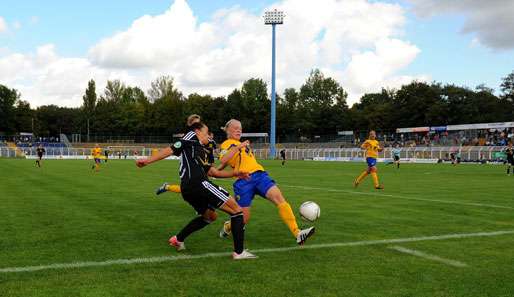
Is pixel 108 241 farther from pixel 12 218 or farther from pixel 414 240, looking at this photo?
pixel 414 240

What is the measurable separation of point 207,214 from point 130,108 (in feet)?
360

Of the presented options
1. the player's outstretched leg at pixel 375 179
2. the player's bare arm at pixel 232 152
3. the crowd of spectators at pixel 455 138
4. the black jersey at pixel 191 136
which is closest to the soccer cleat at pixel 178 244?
the player's bare arm at pixel 232 152

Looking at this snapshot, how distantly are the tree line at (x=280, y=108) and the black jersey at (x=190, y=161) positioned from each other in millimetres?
89080

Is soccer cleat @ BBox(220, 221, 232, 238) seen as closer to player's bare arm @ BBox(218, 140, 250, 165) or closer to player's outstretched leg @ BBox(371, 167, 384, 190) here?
player's bare arm @ BBox(218, 140, 250, 165)

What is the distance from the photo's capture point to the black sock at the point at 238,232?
6.25 meters

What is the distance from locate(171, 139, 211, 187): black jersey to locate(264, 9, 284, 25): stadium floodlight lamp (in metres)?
64.3

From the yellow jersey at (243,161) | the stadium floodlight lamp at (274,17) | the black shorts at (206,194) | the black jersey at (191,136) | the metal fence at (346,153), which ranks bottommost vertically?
the metal fence at (346,153)

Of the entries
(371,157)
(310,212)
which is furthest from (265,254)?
(371,157)

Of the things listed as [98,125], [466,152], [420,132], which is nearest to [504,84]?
[420,132]

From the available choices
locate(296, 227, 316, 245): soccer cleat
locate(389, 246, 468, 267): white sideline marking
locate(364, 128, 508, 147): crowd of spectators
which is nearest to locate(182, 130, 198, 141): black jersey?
locate(296, 227, 316, 245): soccer cleat

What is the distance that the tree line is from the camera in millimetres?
93375

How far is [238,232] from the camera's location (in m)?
6.28

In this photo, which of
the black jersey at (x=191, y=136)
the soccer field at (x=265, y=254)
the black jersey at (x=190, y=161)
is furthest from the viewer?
the black jersey at (x=191, y=136)

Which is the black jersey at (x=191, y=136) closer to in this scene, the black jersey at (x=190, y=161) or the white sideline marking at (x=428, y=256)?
the black jersey at (x=190, y=161)
